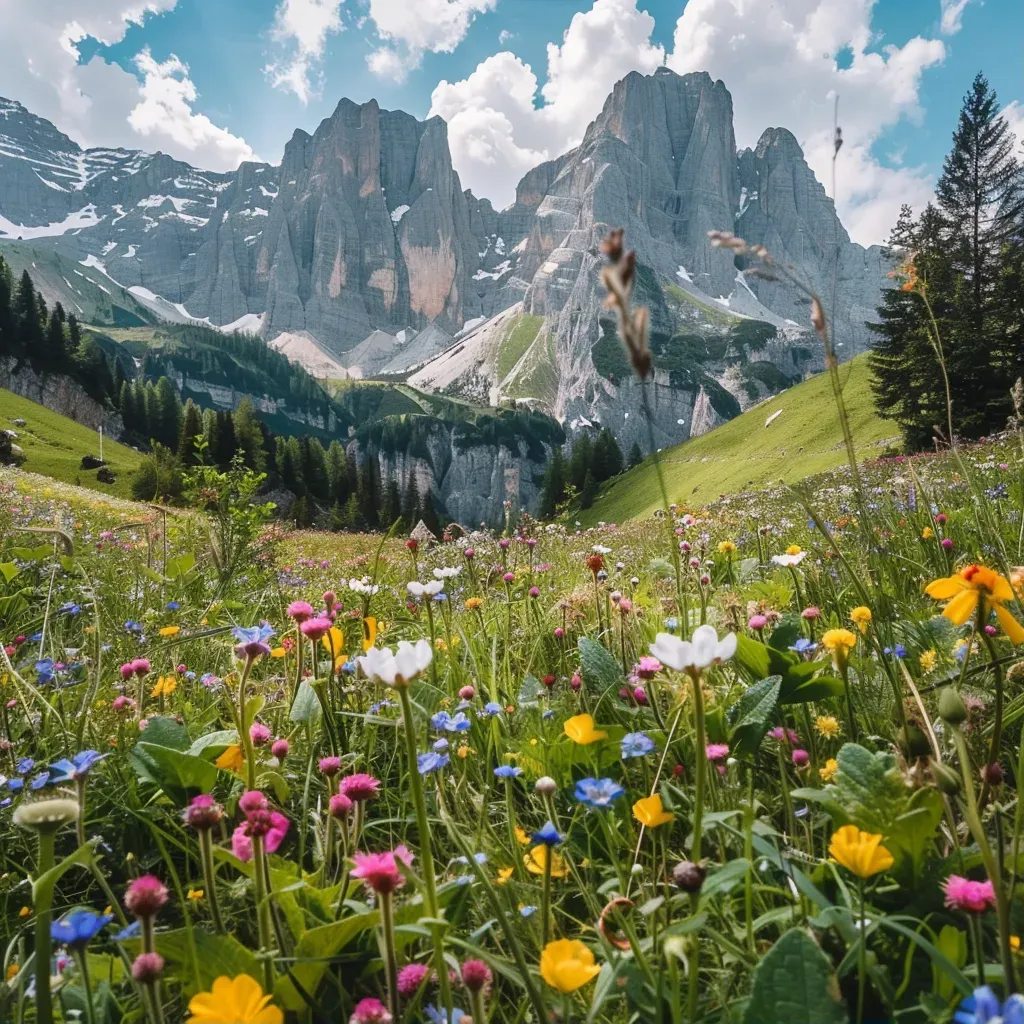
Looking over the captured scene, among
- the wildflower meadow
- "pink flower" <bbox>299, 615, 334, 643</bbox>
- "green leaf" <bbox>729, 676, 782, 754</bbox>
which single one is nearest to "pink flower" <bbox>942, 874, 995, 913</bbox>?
the wildflower meadow

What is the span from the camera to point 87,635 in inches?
140

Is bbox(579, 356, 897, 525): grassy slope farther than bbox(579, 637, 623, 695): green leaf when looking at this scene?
Yes

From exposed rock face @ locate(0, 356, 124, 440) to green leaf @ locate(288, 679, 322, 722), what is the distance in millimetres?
86910

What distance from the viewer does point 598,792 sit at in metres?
1.30

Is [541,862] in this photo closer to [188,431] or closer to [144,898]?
[144,898]

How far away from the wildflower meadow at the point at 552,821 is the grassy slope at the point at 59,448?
153 ft

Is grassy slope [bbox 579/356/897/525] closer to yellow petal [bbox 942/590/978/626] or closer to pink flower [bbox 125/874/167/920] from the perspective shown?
yellow petal [bbox 942/590/978/626]

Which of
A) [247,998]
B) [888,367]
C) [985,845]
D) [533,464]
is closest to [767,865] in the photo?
[985,845]

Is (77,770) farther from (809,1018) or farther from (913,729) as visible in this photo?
(913,729)

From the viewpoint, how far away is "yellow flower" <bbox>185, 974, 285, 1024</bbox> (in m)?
0.85

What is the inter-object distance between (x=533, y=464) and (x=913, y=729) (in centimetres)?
16042

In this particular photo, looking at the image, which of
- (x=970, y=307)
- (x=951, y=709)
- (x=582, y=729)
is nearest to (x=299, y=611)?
(x=582, y=729)

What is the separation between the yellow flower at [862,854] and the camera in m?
0.93

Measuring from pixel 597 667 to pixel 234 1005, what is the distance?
59.6 inches
